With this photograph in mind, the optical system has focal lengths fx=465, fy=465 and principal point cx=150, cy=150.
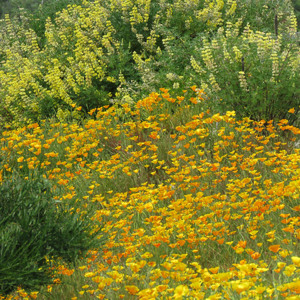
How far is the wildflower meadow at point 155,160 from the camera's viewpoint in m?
2.85

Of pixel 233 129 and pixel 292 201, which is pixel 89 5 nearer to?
pixel 233 129

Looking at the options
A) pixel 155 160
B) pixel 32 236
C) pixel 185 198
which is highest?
pixel 32 236

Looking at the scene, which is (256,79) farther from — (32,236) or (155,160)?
(32,236)

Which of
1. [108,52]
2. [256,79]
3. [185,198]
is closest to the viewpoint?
[185,198]

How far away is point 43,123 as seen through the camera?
712cm

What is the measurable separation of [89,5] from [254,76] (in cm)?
626

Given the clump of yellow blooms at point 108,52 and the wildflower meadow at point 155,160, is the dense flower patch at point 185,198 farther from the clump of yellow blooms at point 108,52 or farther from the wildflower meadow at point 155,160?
the clump of yellow blooms at point 108,52

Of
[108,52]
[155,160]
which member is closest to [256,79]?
[155,160]

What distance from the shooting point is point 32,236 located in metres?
2.79

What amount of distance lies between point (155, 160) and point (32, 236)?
6.19 ft

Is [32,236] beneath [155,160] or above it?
above

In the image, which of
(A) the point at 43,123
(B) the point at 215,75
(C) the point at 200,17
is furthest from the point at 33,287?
(C) the point at 200,17

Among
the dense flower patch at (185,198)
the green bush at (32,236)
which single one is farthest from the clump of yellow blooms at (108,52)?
the green bush at (32,236)

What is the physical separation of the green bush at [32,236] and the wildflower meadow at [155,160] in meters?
0.01
